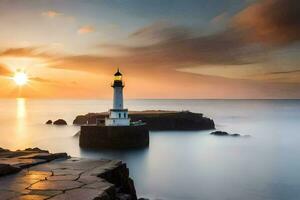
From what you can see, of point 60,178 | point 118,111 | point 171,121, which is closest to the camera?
point 60,178

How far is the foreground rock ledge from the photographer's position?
6602 millimetres

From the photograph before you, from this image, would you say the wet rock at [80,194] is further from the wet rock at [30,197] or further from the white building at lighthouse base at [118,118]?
the white building at lighthouse base at [118,118]

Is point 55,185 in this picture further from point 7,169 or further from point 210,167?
point 210,167

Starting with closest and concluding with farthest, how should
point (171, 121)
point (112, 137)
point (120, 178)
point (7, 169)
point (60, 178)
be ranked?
point (60, 178) → point (7, 169) → point (120, 178) → point (112, 137) → point (171, 121)

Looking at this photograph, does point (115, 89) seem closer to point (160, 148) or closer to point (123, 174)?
point (160, 148)

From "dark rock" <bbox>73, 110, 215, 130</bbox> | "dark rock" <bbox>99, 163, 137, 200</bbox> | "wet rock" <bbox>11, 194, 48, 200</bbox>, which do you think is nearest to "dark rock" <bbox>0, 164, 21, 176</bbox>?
"wet rock" <bbox>11, 194, 48, 200</bbox>

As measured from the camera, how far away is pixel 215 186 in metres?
18.6

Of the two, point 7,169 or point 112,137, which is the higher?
point 7,169

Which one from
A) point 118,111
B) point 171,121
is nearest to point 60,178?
point 118,111

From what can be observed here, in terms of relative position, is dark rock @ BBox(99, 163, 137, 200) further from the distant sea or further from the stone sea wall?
the stone sea wall

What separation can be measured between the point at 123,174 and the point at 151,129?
43803mm

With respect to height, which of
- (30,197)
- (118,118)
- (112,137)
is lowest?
(112,137)

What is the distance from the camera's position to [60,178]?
7.79 meters

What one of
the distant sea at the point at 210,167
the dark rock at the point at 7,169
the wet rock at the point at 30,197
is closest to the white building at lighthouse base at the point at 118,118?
the distant sea at the point at 210,167
